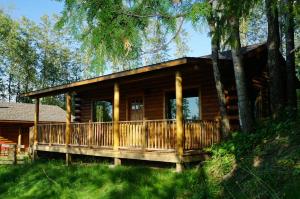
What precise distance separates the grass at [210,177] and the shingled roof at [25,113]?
623 inches

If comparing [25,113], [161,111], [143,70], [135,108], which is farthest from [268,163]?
[25,113]

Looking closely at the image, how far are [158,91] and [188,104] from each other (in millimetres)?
1599

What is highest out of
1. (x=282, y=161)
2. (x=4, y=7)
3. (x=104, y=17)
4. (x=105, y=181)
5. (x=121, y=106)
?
(x=4, y=7)

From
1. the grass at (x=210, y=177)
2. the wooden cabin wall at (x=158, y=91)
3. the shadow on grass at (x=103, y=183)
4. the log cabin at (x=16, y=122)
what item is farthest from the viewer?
the log cabin at (x=16, y=122)

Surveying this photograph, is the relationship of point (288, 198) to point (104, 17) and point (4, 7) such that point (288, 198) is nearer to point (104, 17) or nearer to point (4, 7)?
point (104, 17)

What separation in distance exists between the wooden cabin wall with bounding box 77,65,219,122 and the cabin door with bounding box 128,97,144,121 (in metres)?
0.25

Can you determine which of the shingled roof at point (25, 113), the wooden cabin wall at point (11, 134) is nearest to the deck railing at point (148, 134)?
the shingled roof at point (25, 113)

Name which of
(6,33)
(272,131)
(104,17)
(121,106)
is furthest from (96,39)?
(6,33)

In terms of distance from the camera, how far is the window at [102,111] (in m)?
21.0

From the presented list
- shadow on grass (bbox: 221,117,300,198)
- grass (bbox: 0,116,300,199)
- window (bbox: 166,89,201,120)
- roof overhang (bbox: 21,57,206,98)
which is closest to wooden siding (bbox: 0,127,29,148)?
roof overhang (bbox: 21,57,206,98)

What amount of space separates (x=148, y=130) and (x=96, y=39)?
17.4 ft

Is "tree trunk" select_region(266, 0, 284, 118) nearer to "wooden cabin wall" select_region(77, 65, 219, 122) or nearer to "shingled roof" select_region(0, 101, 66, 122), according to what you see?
"wooden cabin wall" select_region(77, 65, 219, 122)

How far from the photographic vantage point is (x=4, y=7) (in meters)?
52.0

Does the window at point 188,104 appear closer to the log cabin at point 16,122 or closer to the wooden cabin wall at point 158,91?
the wooden cabin wall at point 158,91
